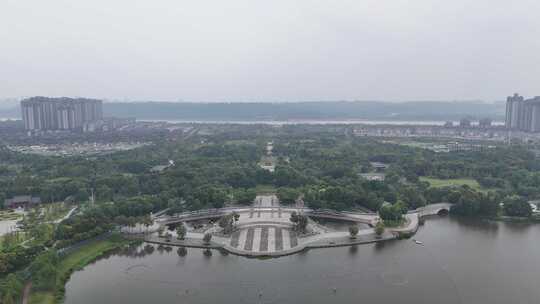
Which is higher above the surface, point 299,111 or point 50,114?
point 299,111

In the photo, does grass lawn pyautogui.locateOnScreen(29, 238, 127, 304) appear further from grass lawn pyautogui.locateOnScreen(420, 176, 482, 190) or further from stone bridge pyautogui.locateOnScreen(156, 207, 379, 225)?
grass lawn pyautogui.locateOnScreen(420, 176, 482, 190)

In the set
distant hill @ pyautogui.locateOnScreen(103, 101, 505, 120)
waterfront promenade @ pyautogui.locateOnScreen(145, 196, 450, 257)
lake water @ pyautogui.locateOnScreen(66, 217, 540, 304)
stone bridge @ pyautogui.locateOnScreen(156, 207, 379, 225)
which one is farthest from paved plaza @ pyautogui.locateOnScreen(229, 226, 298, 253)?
distant hill @ pyautogui.locateOnScreen(103, 101, 505, 120)

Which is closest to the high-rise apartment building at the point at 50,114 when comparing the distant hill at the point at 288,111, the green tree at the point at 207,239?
the distant hill at the point at 288,111

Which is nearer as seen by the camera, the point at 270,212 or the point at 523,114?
the point at 270,212

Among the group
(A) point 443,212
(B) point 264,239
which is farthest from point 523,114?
(B) point 264,239

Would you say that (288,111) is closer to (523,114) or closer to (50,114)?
(523,114)

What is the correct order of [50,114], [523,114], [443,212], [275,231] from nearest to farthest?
[275,231], [443,212], [523,114], [50,114]

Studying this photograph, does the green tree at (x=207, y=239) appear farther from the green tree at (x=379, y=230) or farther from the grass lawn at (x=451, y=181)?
the grass lawn at (x=451, y=181)
